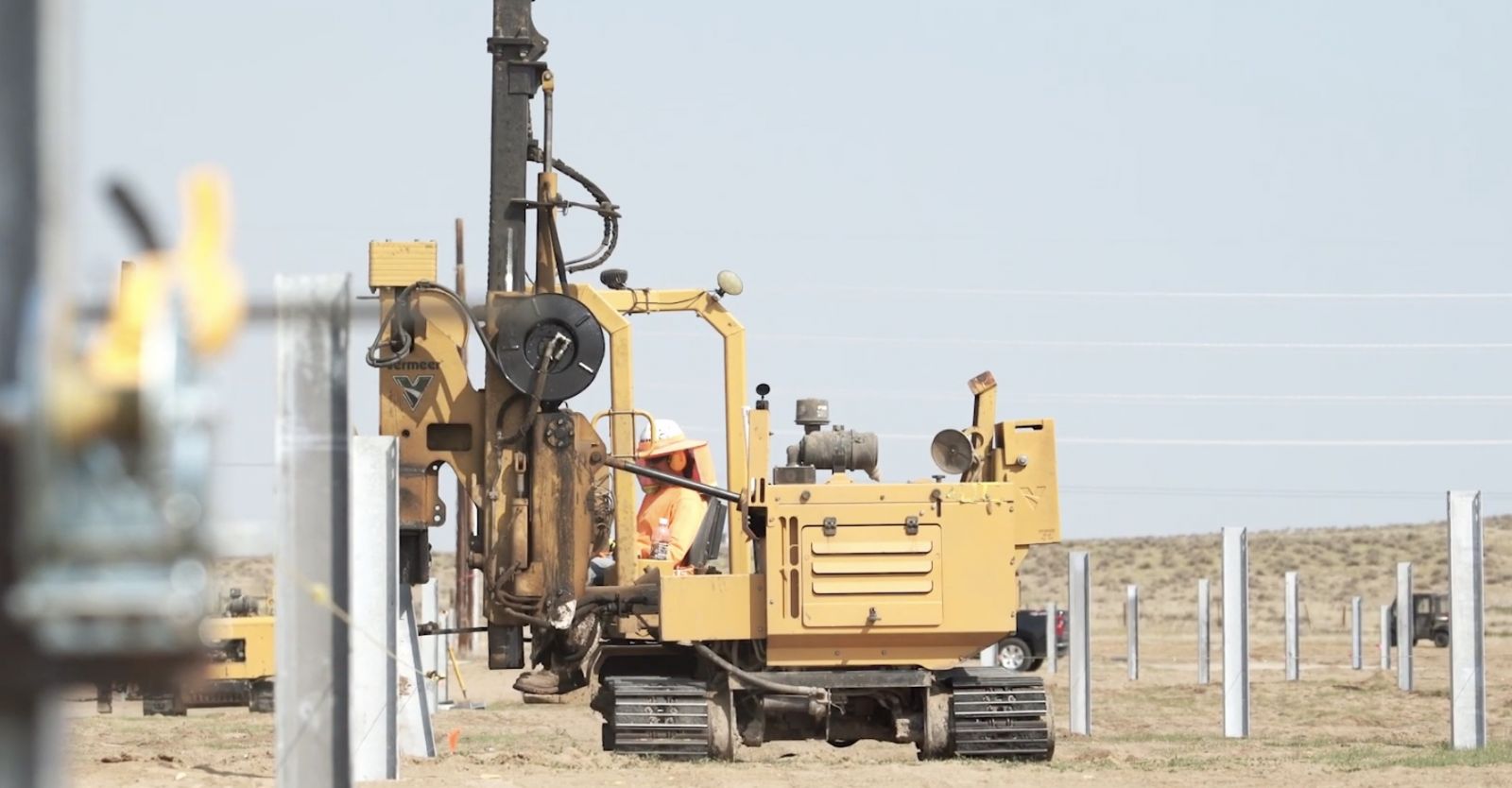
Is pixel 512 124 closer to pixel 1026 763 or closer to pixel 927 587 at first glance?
pixel 927 587

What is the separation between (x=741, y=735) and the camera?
16219 mm

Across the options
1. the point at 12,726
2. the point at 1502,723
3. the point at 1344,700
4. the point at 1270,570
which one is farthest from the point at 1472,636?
the point at 1270,570

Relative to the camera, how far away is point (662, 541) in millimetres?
16469

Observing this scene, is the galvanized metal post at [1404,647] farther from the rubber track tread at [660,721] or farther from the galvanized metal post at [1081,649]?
the rubber track tread at [660,721]

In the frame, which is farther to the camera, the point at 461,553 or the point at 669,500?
the point at 461,553

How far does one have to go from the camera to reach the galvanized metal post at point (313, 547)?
6.00m

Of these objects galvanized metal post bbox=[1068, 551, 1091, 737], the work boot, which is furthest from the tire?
the work boot

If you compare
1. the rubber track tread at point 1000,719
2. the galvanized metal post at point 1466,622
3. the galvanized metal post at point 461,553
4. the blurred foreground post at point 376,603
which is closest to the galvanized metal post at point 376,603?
the blurred foreground post at point 376,603

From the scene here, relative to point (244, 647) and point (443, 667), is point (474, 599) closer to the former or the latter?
point (443, 667)

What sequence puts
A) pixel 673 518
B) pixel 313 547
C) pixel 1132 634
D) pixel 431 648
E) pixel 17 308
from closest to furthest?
pixel 17 308
pixel 313 547
pixel 673 518
pixel 431 648
pixel 1132 634

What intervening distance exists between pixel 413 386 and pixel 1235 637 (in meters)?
8.75

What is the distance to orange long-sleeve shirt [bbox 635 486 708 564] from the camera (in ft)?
53.7

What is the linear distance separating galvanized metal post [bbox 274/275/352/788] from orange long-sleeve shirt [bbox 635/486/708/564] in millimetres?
10140

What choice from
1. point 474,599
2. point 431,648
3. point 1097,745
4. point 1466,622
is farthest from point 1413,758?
point 474,599
